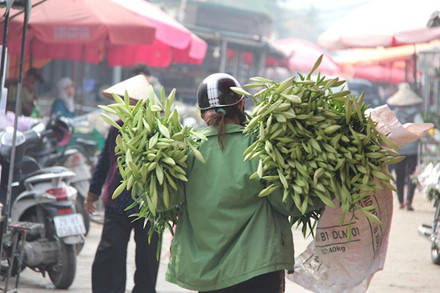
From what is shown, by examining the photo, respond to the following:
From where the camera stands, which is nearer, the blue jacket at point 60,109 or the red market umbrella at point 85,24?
the red market umbrella at point 85,24

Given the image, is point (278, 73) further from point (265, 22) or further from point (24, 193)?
point (24, 193)

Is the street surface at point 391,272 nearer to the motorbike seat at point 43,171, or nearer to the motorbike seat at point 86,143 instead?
the motorbike seat at point 43,171

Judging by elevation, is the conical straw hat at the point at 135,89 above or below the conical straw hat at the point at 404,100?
→ above

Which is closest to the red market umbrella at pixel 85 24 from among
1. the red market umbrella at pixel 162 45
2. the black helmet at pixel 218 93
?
the red market umbrella at pixel 162 45

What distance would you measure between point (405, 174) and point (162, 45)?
14.4 ft

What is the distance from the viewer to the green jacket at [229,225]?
12.2 feet

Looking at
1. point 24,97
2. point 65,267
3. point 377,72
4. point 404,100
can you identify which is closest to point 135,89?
point 65,267

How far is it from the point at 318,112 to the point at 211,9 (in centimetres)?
2401

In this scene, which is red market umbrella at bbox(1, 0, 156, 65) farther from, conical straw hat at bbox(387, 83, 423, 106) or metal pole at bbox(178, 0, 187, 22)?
metal pole at bbox(178, 0, 187, 22)

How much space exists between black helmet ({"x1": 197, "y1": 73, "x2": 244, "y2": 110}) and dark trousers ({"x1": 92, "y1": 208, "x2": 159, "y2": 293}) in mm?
2182

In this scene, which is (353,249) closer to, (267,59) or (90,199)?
(90,199)

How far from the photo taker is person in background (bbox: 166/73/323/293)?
373 centimetres

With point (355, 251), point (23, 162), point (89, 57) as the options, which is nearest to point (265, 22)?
point (89, 57)

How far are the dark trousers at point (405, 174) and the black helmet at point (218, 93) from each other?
957 centimetres
